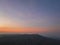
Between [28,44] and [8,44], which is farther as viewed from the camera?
[8,44]

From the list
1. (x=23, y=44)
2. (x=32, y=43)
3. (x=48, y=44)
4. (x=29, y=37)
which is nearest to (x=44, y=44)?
(x=48, y=44)

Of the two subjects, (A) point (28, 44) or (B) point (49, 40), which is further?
(B) point (49, 40)

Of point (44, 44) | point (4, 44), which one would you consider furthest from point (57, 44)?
point (4, 44)

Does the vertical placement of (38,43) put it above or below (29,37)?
below

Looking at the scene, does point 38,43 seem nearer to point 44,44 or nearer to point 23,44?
point 44,44

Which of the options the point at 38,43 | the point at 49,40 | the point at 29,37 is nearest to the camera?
the point at 38,43

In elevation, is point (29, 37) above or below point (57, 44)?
above

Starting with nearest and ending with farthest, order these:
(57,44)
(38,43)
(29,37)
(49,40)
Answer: (57,44) < (38,43) < (49,40) < (29,37)

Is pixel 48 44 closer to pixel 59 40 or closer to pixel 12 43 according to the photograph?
pixel 59 40

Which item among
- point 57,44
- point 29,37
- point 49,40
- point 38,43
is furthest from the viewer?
point 29,37
